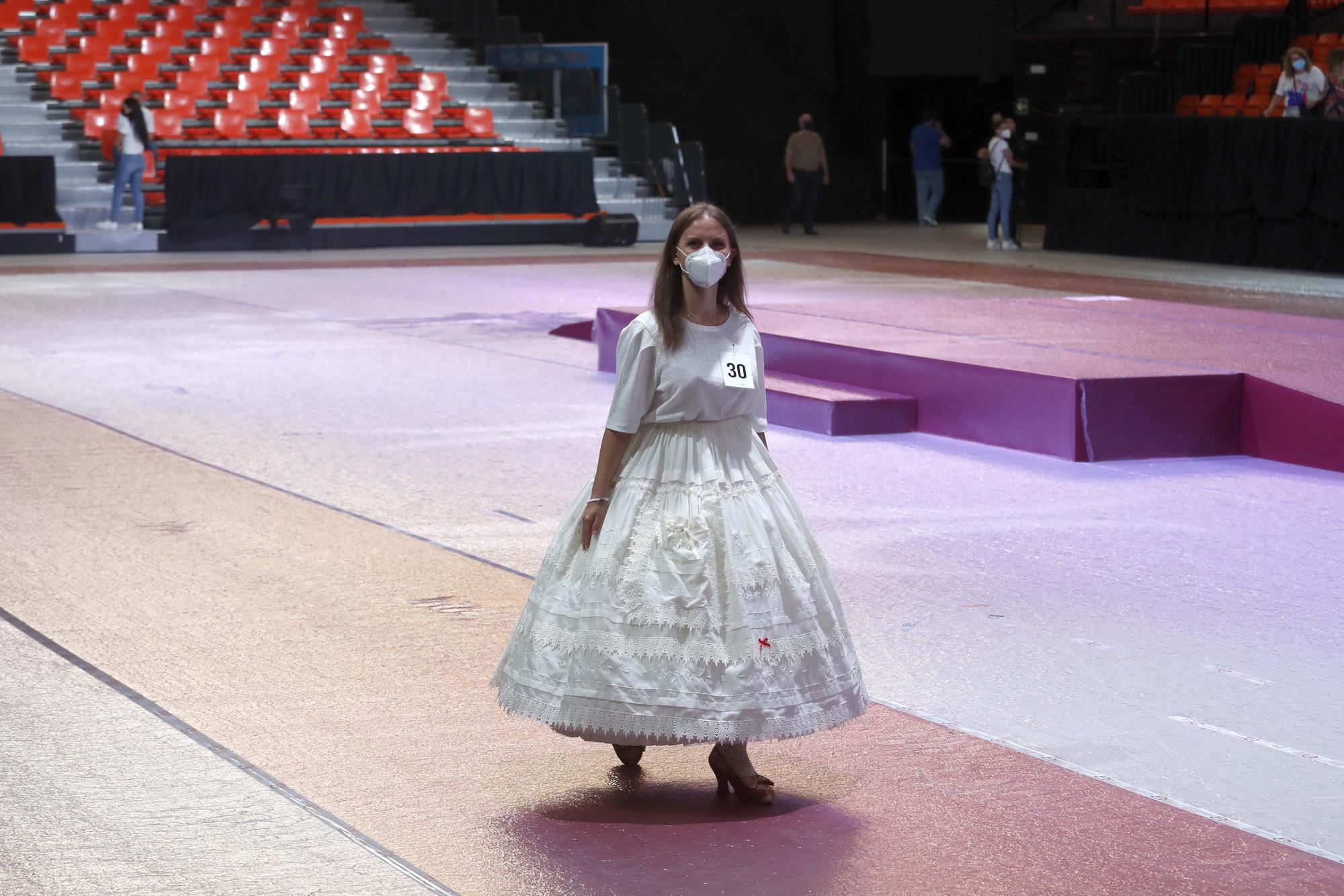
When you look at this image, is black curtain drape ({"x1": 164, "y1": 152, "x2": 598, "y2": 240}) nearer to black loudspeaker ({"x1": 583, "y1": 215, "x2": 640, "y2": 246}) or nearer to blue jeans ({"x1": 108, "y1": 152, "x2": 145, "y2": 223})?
blue jeans ({"x1": 108, "y1": 152, "x2": 145, "y2": 223})

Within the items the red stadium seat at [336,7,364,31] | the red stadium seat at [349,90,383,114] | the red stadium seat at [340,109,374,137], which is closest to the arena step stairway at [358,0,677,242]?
the red stadium seat at [336,7,364,31]

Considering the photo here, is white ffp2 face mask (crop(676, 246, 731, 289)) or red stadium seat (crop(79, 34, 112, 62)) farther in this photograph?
red stadium seat (crop(79, 34, 112, 62))

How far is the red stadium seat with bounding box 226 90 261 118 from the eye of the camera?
25891mm

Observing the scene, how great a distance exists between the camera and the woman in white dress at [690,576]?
156 inches

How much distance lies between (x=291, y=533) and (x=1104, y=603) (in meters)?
3.13

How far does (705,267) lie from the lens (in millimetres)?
4109

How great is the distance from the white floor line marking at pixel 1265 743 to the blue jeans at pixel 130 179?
64.8 feet

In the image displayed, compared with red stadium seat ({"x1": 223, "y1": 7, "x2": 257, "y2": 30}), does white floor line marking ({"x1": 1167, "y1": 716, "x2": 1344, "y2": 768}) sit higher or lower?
lower

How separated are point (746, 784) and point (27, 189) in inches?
789

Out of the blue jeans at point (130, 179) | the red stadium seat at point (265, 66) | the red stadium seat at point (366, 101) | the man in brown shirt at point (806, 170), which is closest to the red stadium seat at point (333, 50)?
the red stadium seat at point (265, 66)

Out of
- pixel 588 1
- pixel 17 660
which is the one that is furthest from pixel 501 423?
pixel 588 1

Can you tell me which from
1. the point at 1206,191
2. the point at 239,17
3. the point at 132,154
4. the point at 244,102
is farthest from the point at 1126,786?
the point at 239,17

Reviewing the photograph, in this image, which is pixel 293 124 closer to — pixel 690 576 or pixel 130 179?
pixel 130 179

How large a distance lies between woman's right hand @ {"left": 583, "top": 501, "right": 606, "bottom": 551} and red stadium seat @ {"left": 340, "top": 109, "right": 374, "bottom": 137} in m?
23.0
